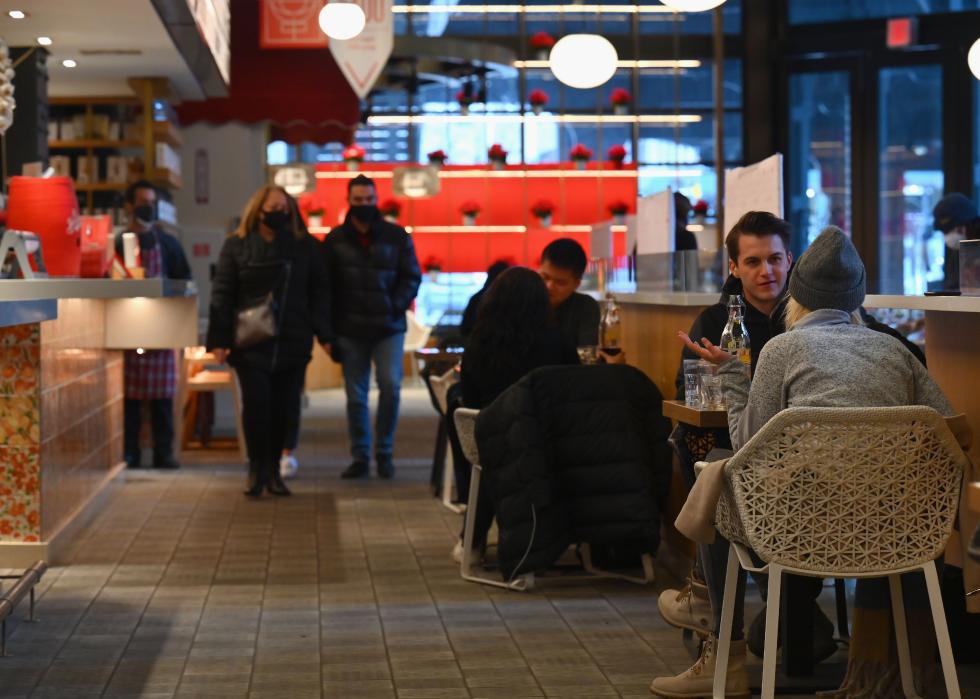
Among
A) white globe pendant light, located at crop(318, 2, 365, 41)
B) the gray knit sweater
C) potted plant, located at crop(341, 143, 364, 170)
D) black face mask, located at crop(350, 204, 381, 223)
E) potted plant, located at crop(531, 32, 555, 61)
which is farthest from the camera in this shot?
potted plant, located at crop(341, 143, 364, 170)

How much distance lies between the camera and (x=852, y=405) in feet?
10.6

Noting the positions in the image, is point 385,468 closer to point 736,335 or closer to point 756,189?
point 756,189

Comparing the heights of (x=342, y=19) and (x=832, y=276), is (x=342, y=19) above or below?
above

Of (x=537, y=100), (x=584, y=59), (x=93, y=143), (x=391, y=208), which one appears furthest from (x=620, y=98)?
(x=93, y=143)

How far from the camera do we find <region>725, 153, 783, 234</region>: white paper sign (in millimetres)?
4961

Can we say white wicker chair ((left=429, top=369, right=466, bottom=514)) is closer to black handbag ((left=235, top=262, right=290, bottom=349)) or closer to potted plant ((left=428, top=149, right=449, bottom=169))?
black handbag ((left=235, top=262, right=290, bottom=349))

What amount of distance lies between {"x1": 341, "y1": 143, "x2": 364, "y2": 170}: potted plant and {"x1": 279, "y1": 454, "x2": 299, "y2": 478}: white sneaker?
35.8ft

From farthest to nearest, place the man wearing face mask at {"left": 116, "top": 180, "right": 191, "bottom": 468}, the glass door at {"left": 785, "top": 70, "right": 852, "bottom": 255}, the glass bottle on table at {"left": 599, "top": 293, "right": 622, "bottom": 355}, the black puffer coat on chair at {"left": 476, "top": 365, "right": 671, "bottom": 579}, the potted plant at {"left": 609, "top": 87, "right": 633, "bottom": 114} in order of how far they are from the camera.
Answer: the potted plant at {"left": 609, "top": 87, "right": 633, "bottom": 114} < the glass door at {"left": 785, "top": 70, "right": 852, "bottom": 255} < the man wearing face mask at {"left": 116, "top": 180, "right": 191, "bottom": 468} < the glass bottle on table at {"left": 599, "top": 293, "right": 622, "bottom": 355} < the black puffer coat on chair at {"left": 476, "top": 365, "right": 671, "bottom": 579}

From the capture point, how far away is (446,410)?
6102 millimetres

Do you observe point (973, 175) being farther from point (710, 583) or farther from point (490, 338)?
point (710, 583)

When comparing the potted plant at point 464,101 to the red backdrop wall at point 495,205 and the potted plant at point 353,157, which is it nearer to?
the red backdrop wall at point 495,205

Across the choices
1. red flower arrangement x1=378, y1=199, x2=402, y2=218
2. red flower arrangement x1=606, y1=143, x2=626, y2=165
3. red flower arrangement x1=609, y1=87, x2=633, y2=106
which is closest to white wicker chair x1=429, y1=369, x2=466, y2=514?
red flower arrangement x1=378, y1=199, x2=402, y2=218

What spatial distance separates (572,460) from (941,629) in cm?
195

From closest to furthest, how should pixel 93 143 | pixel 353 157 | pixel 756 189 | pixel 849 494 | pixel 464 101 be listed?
1. pixel 849 494
2. pixel 756 189
3. pixel 93 143
4. pixel 353 157
5. pixel 464 101
